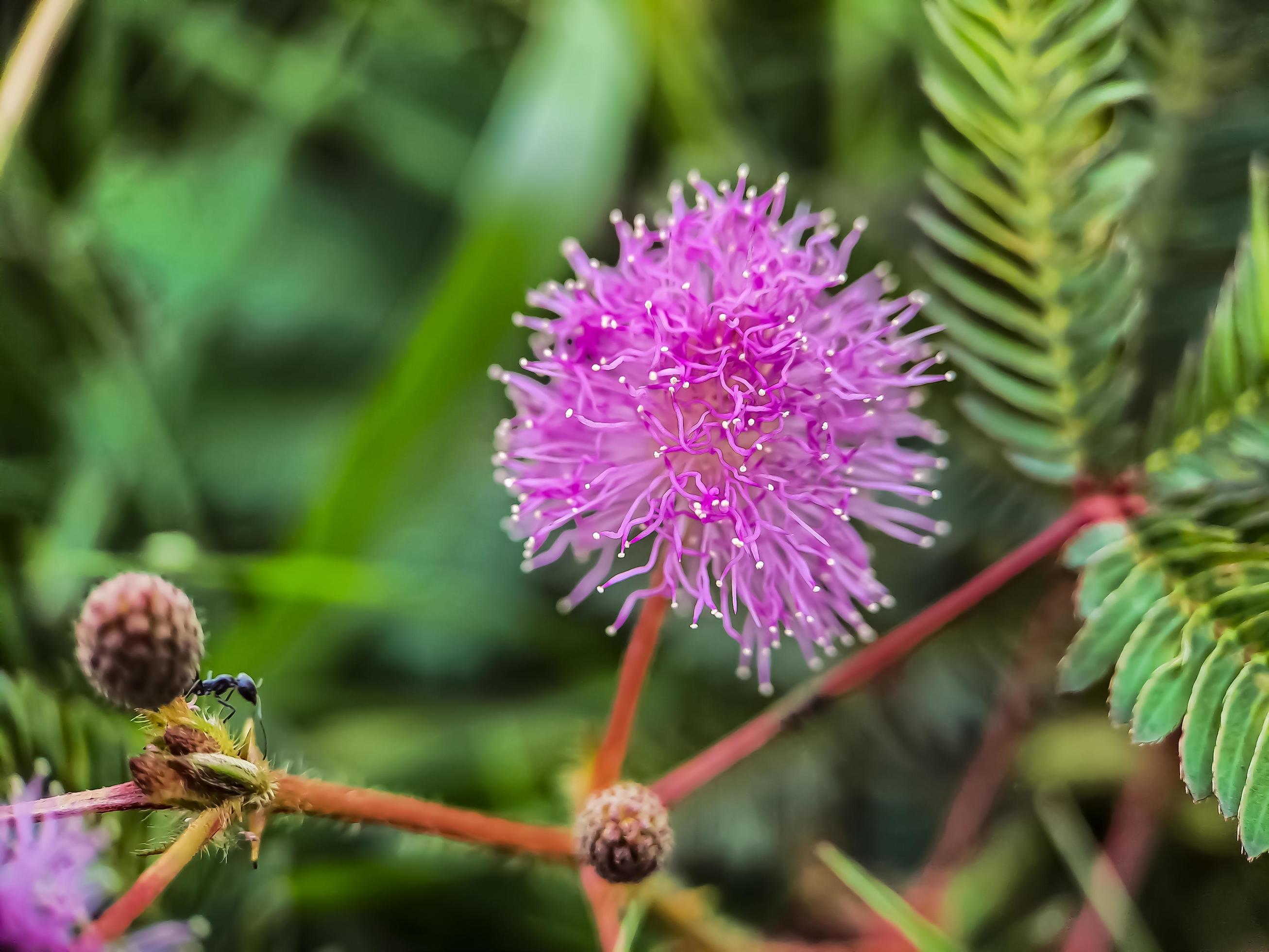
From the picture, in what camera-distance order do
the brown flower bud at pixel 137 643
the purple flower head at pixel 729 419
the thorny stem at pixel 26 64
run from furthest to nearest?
the thorny stem at pixel 26 64
the purple flower head at pixel 729 419
the brown flower bud at pixel 137 643

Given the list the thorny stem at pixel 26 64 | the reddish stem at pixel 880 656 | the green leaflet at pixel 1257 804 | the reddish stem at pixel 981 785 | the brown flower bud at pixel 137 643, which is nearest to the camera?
the brown flower bud at pixel 137 643

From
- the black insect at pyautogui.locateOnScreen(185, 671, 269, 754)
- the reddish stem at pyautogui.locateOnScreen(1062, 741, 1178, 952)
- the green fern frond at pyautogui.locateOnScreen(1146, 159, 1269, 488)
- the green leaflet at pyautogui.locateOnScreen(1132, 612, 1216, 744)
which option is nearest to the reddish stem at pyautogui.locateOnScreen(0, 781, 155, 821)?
the black insect at pyautogui.locateOnScreen(185, 671, 269, 754)

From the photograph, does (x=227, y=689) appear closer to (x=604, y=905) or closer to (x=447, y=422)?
(x=604, y=905)

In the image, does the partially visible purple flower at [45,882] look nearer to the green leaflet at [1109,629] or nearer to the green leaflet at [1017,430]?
the green leaflet at [1109,629]

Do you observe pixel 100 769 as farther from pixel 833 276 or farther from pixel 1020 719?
pixel 1020 719

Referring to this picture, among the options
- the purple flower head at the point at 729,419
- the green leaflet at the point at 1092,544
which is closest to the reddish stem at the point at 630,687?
the purple flower head at the point at 729,419

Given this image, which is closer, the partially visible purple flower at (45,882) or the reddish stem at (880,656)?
the partially visible purple flower at (45,882)
